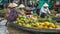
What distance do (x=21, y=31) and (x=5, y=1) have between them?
13.5 metres

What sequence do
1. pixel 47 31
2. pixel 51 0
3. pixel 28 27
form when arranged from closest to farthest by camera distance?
pixel 47 31 < pixel 28 27 < pixel 51 0

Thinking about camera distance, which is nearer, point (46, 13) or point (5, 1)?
point (46, 13)

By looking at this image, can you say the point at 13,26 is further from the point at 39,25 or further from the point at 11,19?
the point at 39,25

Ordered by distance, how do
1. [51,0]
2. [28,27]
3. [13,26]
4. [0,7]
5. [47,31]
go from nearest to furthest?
Result: [47,31]
[28,27]
[13,26]
[51,0]
[0,7]

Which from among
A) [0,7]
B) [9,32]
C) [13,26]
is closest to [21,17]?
[13,26]

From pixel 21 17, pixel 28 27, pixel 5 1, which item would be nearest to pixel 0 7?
pixel 5 1

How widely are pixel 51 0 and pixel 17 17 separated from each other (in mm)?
7384

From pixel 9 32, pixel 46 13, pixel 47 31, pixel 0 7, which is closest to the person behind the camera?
pixel 47 31

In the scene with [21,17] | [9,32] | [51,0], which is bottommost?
[9,32]

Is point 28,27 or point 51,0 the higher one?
point 51,0

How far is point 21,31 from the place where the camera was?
27.5 ft

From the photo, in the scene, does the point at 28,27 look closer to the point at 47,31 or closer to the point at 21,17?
the point at 47,31

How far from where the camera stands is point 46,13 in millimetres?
11078

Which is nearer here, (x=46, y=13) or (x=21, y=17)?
(x=21, y=17)
